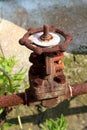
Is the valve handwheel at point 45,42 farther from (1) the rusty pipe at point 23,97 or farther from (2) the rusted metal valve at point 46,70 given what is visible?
(1) the rusty pipe at point 23,97

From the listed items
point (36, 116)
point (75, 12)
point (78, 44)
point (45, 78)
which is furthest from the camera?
point (75, 12)

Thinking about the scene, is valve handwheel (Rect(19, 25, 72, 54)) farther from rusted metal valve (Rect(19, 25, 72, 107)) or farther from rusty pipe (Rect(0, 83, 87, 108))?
rusty pipe (Rect(0, 83, 87, 108))

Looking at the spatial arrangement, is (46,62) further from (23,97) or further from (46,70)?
(23,97)

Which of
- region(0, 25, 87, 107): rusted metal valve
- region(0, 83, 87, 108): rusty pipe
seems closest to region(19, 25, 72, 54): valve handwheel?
region(0, 25, 87, 107): rusted metal valve

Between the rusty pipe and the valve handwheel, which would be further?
the rusty pipe

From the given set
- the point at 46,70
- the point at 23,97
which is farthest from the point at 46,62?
the point at 23,97

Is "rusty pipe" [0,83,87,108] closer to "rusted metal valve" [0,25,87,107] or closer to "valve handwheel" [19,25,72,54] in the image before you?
"rusted metal valve" [0,25,87,107]

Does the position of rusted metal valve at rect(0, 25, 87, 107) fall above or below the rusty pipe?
above

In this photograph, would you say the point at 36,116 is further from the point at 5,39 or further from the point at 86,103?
the point at 5,39

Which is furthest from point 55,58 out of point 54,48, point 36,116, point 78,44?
point 78,44
